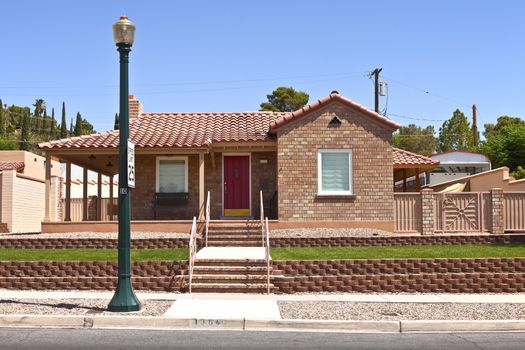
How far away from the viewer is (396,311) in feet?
41.2

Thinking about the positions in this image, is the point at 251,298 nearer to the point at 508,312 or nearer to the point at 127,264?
the point at 127,264

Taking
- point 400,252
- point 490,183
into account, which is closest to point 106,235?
point 400,252

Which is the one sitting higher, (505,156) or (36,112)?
(36,112)

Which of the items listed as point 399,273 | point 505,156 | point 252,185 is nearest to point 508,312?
point 399,273

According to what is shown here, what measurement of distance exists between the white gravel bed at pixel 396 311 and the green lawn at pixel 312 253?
12.1 feet

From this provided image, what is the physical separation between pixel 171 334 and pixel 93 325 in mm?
1462

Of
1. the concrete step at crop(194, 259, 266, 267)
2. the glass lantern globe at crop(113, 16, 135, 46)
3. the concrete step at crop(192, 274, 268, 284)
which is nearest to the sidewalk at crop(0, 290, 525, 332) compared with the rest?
A: the concrete step at crop(192, 274, 268, 284)

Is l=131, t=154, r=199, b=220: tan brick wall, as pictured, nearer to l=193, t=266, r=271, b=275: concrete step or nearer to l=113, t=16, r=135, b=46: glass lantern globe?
l=193, t=266, r=271, b=275: concrete step

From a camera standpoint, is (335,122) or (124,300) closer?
(124,300)

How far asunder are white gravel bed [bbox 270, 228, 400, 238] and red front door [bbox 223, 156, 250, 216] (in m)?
2.68

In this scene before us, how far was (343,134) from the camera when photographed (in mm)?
22281

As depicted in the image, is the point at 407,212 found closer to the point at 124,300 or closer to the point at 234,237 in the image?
the point at 234,237

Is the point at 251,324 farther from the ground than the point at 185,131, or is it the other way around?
the point at 185,131

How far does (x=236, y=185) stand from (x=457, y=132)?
2371 inches
